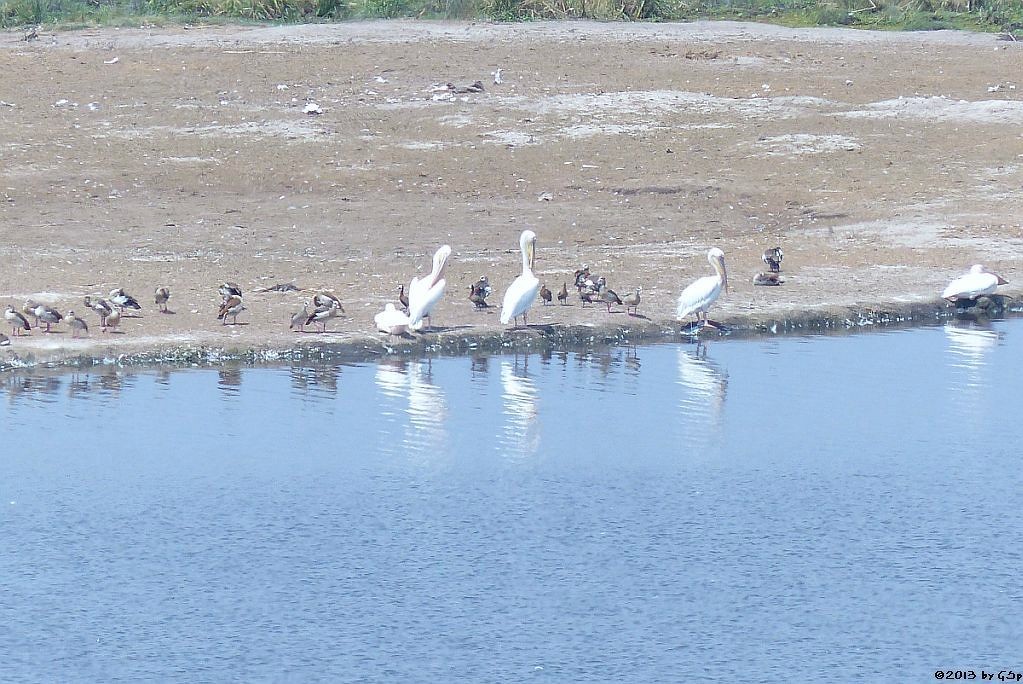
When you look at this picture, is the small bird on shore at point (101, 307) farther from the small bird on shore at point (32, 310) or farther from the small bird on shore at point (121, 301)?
the small bird on shore at point (32, 310)

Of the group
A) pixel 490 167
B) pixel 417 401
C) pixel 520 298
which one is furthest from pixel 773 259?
pixel 490 167

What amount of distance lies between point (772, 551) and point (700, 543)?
41 centimetres

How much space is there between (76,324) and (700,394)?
5022 millimetres

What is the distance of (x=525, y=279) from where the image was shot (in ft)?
49.7

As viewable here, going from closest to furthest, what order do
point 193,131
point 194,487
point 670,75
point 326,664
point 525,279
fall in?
1. point 326,664
2. point 194,487
3. point 525,279
4. point 193,131
5. point 670,75

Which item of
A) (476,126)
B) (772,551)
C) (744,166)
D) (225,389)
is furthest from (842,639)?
(476,126)

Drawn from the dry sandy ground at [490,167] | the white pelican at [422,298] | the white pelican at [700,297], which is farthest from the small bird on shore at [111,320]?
the white pelican at [700,297]

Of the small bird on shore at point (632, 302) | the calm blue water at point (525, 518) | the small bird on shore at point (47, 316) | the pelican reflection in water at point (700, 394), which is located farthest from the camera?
the small bird on shore at point (632, 302)

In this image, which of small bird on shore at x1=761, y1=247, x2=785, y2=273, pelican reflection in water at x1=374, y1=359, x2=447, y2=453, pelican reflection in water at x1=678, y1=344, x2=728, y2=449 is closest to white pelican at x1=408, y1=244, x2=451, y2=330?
pelican reflection in water at x1=374, y1=359, x2=447, y2=453

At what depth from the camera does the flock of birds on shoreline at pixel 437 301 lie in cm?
1488

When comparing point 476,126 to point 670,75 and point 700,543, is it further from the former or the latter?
point 700,543

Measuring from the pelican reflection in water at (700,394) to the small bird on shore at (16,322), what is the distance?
5323 millimetres

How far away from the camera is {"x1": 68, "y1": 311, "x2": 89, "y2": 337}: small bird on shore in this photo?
47.7 ft

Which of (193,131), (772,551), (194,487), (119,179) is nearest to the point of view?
(772,551)
